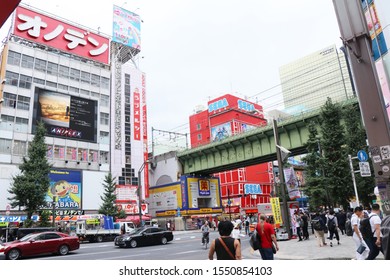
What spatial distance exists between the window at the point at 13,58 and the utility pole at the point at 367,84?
41837 mm

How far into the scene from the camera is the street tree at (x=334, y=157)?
86.5 ft

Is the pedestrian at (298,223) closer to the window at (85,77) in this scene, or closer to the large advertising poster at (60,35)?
the window at (85,77)

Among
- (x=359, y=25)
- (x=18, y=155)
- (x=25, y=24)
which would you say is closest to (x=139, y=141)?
(x=18, y=155)

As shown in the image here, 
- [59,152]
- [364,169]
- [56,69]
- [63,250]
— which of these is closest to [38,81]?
[56,69]

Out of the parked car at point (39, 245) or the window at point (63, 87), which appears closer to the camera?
the parked car at point (39, 245)

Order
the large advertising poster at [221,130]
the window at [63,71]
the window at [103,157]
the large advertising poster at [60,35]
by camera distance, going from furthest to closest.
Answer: the large advertising poster at [221,130], the window at [103,157], the window at [63,71], the large advertising poster at [60,35]

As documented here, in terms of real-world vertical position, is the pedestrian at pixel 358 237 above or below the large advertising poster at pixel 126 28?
below

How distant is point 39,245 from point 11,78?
32137 millimetres

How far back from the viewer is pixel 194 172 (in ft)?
171

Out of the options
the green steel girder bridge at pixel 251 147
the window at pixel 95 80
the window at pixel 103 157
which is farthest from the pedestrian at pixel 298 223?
the window at pixel 95 80

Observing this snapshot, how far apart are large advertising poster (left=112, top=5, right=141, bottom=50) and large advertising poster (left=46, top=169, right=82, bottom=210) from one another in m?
24.3

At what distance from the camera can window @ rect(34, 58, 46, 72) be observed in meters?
45.1

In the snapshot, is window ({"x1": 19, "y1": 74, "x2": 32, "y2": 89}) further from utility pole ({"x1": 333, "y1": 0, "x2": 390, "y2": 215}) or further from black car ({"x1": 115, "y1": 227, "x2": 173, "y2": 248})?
utility pole ({"x1": 333, "y1": 0, "x2": 390, "y2": 215})

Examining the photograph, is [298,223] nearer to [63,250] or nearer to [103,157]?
[63,250]
